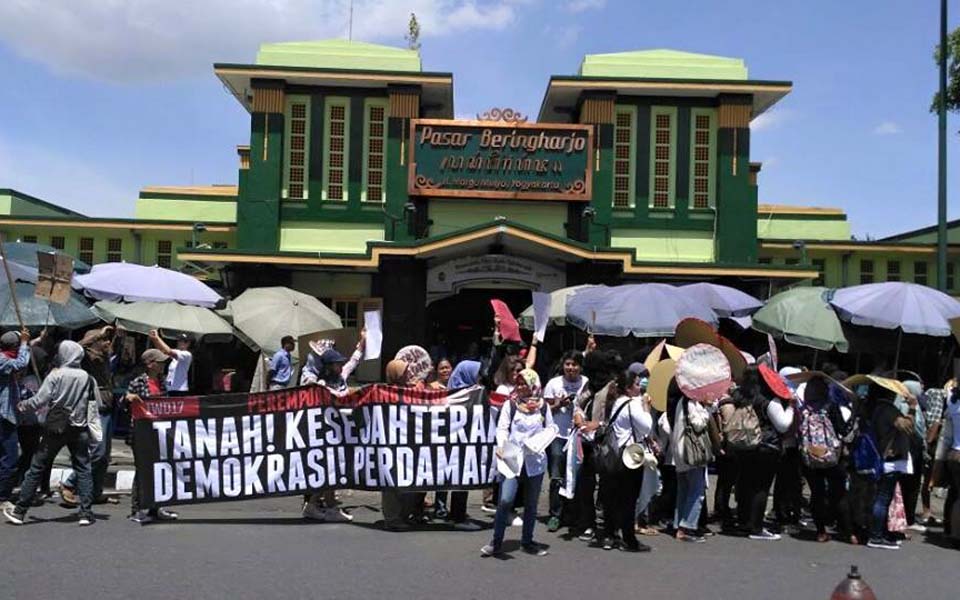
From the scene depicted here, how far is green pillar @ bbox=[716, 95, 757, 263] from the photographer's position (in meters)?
21.2

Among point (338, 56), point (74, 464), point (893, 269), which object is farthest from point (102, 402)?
point (893, 269)

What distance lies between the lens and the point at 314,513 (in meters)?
8.62

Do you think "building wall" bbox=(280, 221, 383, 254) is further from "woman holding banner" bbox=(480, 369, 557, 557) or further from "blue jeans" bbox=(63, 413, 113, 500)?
"woman holding banner" bbox=(480, 369, 557, 557)

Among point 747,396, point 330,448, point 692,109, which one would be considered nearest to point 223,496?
point 330,448

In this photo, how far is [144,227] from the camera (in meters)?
25.5

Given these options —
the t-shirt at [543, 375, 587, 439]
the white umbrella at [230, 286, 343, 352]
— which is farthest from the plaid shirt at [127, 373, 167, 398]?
the white umbrella at [230, 286, 343, 352]

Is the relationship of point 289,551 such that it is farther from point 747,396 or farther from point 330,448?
point 747,396

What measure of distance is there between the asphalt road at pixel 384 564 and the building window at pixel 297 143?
13542 mm

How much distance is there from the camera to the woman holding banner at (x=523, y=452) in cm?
734

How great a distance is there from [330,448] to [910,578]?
518 centimetres

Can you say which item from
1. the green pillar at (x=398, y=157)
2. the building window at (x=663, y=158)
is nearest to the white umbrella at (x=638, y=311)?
the green pillar at (x=398, y=157)

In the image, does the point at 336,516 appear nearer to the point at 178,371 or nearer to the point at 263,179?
the point at 178,371

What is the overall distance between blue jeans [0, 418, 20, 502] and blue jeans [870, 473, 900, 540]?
8276 mm

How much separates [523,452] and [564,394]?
129 centimetres
